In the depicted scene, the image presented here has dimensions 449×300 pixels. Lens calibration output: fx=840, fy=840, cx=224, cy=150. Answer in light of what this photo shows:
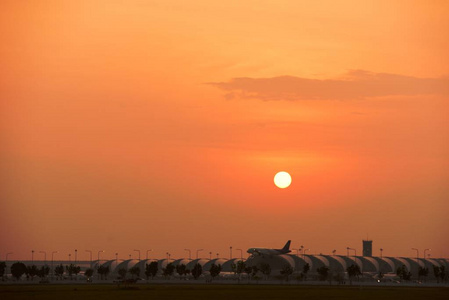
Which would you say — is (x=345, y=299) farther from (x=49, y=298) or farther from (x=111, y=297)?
(x=49, y=298)

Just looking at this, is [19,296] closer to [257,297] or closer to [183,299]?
[183,299]

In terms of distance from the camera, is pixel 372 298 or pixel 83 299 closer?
pixel 83 299

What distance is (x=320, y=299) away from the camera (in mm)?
130000

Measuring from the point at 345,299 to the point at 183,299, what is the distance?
25.7 m

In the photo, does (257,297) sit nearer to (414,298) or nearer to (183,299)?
(183,299)

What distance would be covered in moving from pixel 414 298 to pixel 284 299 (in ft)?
77.6

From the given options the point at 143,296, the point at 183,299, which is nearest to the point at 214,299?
the point at 183,299

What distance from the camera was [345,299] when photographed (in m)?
131

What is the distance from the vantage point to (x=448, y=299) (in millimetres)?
132875

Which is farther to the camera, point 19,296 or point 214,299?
point 19,296

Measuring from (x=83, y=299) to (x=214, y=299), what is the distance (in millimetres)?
19587

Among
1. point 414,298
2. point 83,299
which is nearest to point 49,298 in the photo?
point 83,299

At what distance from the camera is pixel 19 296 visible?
5246 inches

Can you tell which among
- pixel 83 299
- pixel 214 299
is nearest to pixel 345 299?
pixel 214 299
